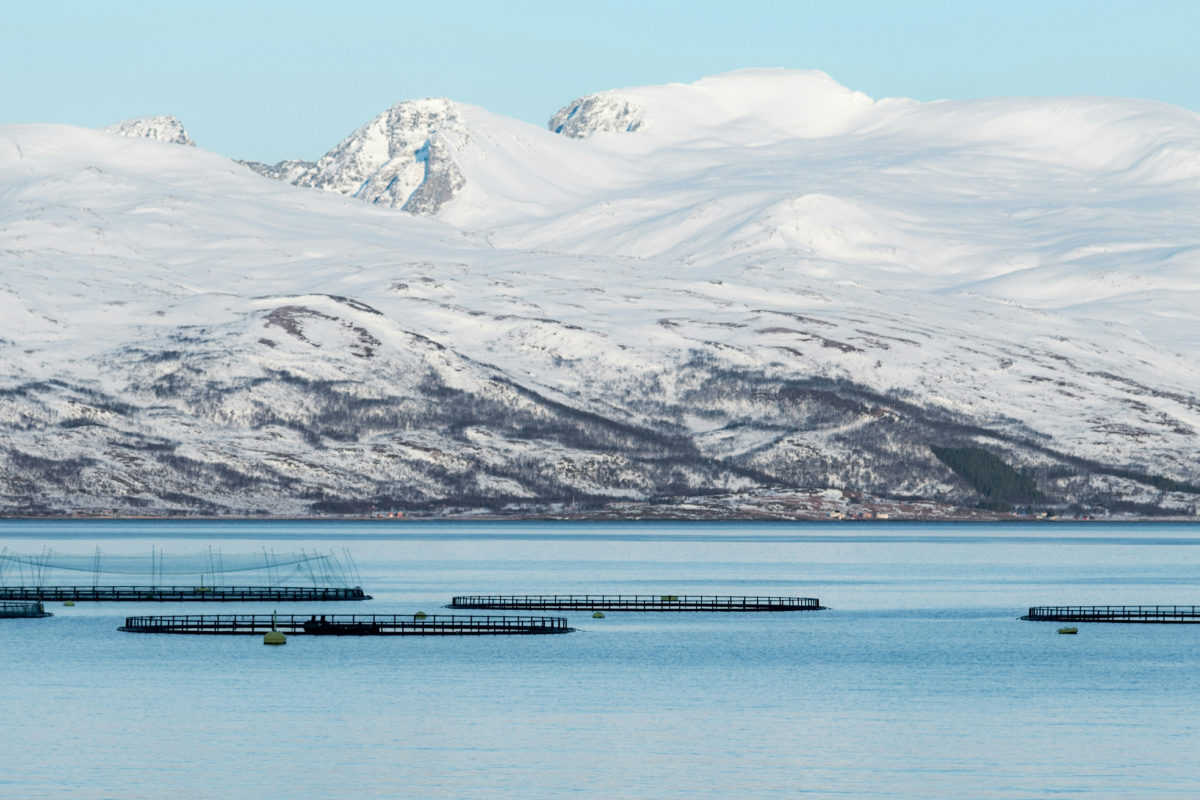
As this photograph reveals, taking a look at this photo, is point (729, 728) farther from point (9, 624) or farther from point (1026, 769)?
point (9, 624)

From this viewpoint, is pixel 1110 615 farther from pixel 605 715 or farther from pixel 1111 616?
pixel 605 715

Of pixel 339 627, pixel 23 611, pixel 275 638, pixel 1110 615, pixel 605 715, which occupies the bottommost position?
pixel 23 611

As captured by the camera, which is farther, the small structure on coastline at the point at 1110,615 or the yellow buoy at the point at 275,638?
the small structure on coastline at the point at 1110,615

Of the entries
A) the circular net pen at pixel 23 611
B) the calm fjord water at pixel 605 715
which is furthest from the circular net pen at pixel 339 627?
the circular net pen at pixel 23 611

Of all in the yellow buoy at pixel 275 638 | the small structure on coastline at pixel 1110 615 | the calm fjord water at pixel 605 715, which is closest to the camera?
the calm fjord water at pixel 605 715

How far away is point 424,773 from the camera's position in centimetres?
9375

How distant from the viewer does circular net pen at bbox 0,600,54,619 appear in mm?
188875

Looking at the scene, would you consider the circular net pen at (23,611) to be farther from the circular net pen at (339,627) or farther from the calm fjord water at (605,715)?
the circular net pen at (339,627)

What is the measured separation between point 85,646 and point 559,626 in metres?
44.6

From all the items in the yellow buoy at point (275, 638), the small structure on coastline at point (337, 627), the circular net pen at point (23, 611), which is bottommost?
the circular net pen at point (23, 611)

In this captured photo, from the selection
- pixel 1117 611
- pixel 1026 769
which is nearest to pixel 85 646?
pixel 1026 769

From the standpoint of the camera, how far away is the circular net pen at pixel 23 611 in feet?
620

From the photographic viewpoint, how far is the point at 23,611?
191375 mm

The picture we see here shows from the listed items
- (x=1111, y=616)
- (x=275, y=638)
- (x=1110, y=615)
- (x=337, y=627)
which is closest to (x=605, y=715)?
(x=275, y=638)
